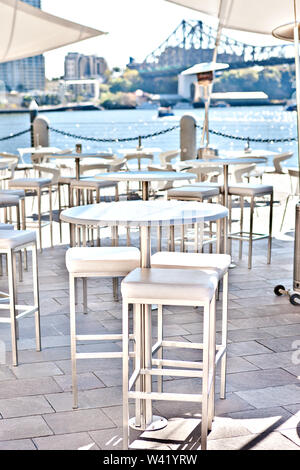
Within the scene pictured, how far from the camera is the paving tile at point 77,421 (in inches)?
90.1

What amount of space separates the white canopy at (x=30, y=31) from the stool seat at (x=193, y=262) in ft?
16.9

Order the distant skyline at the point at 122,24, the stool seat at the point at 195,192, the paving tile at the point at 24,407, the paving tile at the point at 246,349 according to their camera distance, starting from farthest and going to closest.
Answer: the distant skyline at the point at 122,24, the stool seat at the point at 195,192, the paving tile at the point at 246,349, the paving tile at the point at 24,407

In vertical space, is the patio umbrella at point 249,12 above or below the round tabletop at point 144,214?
above

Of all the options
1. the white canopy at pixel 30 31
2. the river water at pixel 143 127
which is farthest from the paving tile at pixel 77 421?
the river water at pixel 143 127

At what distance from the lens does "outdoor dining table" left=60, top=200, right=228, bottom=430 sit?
2.17 metres

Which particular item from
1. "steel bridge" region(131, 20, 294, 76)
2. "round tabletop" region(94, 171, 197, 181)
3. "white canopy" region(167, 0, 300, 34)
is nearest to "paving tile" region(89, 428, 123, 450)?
"round tabletop" region(94, 171, 197, 181)

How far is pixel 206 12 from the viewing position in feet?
22.0

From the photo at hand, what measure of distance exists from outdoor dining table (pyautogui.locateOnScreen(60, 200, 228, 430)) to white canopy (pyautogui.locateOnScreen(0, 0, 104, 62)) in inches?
199

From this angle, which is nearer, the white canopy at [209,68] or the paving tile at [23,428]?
the paving tile at [23,428]

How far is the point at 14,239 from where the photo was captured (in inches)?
113

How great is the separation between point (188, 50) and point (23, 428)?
38975 millimetres

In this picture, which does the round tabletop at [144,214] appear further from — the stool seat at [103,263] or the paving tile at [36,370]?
the paving tile at [36,370]

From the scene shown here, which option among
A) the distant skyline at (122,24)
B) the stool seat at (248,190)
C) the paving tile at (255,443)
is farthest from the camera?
the distant skyline at (122,24)
